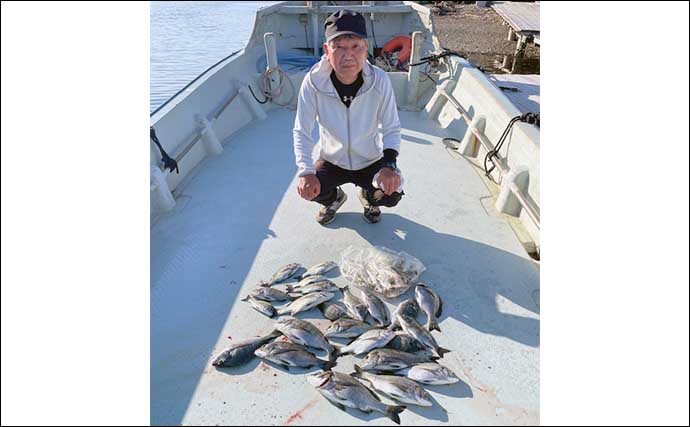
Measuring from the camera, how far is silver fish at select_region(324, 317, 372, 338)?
7.32 ft

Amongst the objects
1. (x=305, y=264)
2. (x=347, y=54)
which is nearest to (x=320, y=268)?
(x=305, y=264)

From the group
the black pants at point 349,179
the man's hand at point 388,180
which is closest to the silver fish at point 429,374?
the man's hand at point 388,180

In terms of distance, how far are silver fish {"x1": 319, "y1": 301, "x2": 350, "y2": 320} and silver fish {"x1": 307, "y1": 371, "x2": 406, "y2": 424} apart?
17.8 inches

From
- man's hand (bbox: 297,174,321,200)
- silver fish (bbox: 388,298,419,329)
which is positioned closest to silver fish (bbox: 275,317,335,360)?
silver fish (bbox: 388,298,419,329)

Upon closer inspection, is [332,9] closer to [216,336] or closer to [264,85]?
[264,85]

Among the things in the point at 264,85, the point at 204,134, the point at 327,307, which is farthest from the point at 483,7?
the point at 327,307

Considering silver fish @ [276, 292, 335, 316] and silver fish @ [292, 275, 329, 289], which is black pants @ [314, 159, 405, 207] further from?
silver fish @ [276, 292, 335, 316]

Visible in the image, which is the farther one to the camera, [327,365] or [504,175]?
→ [504,175]

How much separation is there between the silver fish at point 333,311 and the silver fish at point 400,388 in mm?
479

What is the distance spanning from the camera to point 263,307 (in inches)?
96.5

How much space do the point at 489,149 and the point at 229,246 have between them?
8.58 feet

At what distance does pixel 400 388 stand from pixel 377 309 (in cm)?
57

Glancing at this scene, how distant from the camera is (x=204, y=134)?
14.2 ft

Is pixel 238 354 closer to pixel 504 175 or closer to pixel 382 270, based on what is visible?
pixel 382 270
